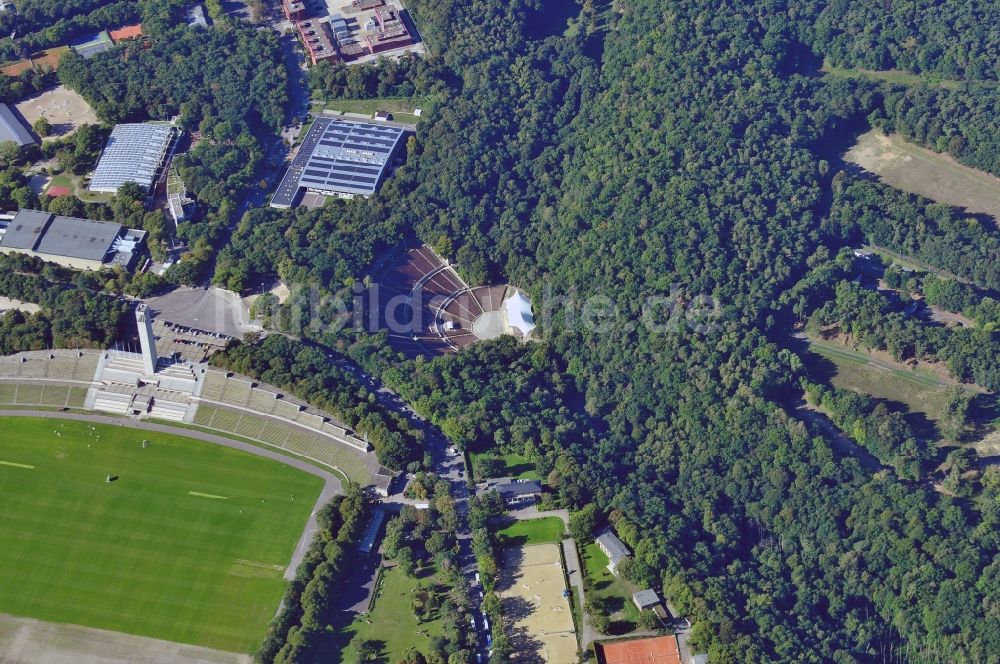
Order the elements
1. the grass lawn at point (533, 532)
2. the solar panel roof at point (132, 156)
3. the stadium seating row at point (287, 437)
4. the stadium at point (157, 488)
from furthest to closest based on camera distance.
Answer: the solar panel roof at point (132, 156), the stadium seating row at point (287, 437), the grass lawn at point (533, 532), the stadium at point (157, 488)

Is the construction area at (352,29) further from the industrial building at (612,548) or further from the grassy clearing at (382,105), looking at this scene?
the industrial building at (612,548)

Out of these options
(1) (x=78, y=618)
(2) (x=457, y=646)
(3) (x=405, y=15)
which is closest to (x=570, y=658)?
(2) (x=457, y=646)

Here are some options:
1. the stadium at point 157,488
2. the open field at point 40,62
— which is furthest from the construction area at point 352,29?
the stadium at point 157,488

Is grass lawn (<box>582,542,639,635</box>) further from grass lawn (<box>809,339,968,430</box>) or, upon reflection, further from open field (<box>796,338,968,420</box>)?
grass lawn (<box>809,339,968,430</box>)

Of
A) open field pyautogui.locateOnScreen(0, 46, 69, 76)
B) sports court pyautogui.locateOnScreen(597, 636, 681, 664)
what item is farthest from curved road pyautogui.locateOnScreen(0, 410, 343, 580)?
open field pyautogui.locateOnScreen(0, 46, 69, 76)

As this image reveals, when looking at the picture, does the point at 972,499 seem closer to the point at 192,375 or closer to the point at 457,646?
the point at 457,646

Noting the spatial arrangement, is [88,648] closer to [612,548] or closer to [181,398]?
[181,398]
